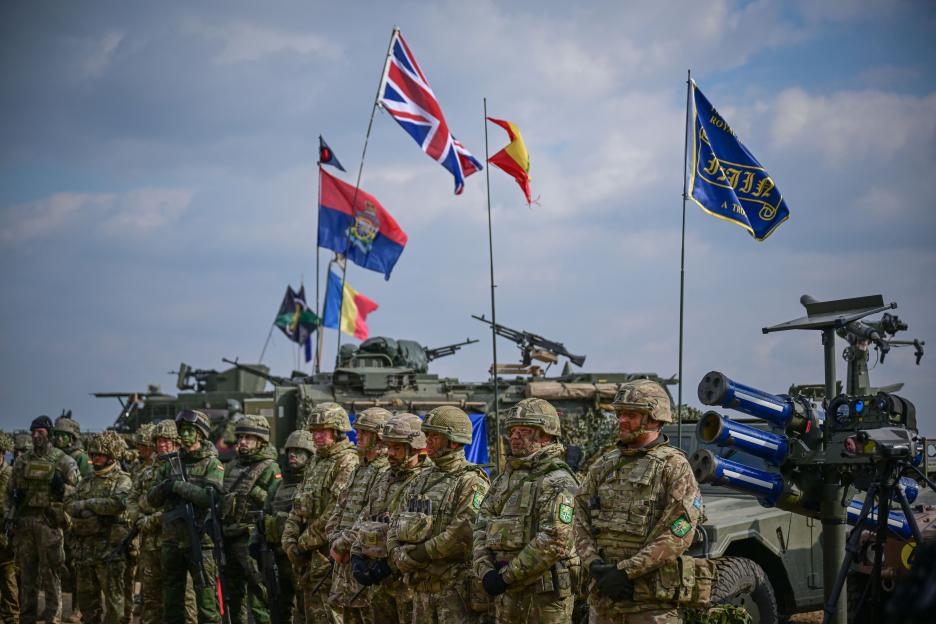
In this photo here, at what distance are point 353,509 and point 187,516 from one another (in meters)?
2.16

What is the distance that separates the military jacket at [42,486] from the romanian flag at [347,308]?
9.05 m

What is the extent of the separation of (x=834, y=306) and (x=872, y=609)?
76.3 inches

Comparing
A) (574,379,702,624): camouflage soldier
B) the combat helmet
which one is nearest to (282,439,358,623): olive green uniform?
the combat helmet

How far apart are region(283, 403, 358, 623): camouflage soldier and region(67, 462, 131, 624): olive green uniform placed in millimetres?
2727

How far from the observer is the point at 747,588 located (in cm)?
721

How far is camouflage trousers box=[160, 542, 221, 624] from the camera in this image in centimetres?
862

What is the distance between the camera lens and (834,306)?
668cm

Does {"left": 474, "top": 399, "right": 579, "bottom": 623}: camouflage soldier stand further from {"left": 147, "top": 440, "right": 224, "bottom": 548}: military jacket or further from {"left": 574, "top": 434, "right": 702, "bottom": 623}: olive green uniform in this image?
{"left": 147, "top": 440, "right": 224, "bottom": 548}: military jacket

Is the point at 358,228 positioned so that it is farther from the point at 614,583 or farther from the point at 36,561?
the point at 614,583

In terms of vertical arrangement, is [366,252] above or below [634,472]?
above

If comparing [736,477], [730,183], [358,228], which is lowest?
[736,477]

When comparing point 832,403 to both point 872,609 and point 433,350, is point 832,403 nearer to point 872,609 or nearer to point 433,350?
point 872,609

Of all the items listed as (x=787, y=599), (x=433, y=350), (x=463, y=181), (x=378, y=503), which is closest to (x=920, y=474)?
(x=787, y=599)

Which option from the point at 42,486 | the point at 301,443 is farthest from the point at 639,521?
the point at 42,486
